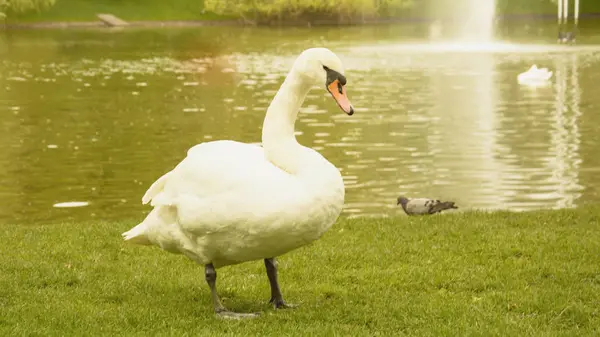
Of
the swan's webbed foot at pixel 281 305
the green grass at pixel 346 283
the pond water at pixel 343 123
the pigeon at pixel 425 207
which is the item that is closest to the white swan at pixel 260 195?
the swan's webbed foot at pixel 281 305

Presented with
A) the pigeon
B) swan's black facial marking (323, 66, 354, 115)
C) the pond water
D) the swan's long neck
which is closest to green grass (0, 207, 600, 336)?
the swan's long neck

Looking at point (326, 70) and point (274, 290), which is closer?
point (326, 70)

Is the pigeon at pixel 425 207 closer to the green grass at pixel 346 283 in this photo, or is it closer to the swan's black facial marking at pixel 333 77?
the green grass at pixel 346 283

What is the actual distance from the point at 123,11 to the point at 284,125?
3975 inches

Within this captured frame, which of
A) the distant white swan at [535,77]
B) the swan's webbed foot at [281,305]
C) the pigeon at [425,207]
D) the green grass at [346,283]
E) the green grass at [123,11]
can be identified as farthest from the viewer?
the green grass at [123,11]

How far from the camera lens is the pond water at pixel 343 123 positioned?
2000 cm

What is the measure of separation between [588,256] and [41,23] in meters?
93.8

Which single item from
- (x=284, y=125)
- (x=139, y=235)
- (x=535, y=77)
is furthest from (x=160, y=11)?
(x=284, y=125)

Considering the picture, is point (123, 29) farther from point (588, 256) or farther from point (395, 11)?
point (588, 256)

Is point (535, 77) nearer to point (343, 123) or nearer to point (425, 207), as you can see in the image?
point (343, 123)

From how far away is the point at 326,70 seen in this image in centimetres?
861

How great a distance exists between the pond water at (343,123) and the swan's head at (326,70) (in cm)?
922

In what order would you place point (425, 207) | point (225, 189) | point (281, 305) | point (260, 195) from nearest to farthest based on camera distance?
point (260, 195) < point (225, 189) < point (281, 305) < point (425, 207)

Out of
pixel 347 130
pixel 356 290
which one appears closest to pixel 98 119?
pixel 347 130
